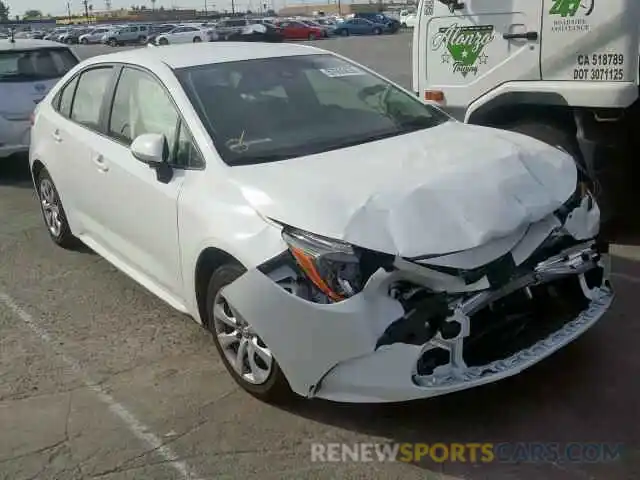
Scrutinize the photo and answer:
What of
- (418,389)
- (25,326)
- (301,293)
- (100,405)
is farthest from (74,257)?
(418,389)

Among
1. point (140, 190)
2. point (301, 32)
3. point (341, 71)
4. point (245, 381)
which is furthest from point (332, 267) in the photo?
point (301, 32)

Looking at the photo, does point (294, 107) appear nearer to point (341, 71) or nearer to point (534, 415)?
point (341, 71)

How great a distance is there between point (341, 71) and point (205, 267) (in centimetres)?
174

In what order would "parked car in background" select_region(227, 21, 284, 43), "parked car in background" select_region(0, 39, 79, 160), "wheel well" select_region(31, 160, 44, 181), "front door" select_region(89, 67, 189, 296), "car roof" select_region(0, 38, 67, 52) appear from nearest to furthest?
"front door" select_region(89, 67, 189, 296)
"wheel well" select_region(31, 160, 44, 181)
"parked car in background" select_region(0, 39, 79, 160)
"car roof" select_region(0, 38, 67, 52)
"parked car in background" select_region(227, 21, 284, 43)

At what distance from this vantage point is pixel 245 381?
381cm

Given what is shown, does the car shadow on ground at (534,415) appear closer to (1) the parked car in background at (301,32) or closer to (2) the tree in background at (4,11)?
(1) the parked car in background at (301,32)

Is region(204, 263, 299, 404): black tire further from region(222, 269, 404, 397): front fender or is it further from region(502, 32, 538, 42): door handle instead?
region(502, 32, 538, 42): door handle

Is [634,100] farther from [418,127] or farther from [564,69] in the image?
[418,127]

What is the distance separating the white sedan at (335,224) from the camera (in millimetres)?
3227

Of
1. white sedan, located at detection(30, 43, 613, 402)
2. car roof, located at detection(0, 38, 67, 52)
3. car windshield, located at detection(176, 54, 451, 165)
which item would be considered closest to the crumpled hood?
white sedan, located at detection(30, 43, 613, 402)

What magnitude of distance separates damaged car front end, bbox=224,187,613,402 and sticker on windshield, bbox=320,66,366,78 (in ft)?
5.90

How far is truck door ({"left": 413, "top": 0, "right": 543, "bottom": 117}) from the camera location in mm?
5586

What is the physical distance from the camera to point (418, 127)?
4.61 m

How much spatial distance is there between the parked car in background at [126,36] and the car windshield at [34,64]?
4860cm
